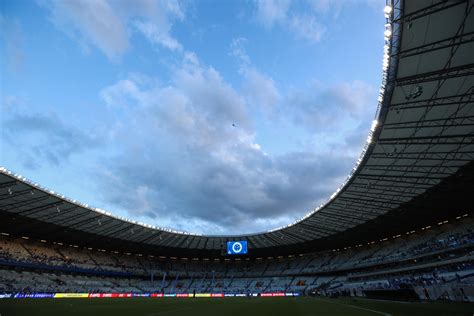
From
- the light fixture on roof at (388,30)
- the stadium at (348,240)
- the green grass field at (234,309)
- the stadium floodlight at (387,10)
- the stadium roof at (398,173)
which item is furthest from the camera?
the stadium at (348,240)

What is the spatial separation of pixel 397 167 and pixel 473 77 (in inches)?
524

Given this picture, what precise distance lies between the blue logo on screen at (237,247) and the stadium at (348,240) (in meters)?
0.31

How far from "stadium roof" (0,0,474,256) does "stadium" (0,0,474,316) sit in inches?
4.1

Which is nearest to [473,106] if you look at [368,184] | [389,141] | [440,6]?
[389,141]

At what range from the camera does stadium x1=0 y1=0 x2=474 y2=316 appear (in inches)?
656

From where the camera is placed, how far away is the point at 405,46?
16859 millimetres

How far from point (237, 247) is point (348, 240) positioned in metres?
24.2

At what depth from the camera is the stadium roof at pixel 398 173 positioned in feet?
53.1

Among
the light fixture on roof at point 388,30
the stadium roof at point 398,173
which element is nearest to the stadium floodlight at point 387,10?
the stadium roof at point 398,173

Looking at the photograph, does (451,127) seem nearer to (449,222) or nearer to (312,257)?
(449,222)

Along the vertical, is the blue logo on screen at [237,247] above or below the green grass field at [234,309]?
above

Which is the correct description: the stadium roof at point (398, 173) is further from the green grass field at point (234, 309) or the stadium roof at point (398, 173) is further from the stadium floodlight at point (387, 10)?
the green grass field at point (234, 309)

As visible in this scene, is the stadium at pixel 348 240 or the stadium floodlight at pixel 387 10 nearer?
the stadium floodlight at pixel 387 10

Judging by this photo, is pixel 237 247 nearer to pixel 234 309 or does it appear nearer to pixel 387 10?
pixel 234 309
